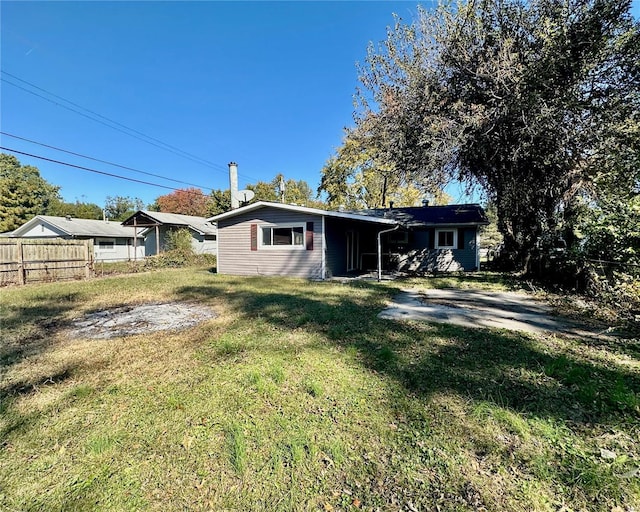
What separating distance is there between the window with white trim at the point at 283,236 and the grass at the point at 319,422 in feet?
23.6

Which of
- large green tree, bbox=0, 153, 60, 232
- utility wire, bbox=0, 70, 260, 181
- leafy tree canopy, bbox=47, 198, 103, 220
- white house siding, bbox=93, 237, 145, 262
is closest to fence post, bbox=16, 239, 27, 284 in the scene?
utility wire, bbox=0, 70, 260, 181

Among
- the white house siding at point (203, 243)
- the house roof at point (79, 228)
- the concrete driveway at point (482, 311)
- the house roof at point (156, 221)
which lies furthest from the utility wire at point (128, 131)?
the concrete driveway at point (482, 311)

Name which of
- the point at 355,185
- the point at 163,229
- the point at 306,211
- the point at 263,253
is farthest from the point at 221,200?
the point at 306,211

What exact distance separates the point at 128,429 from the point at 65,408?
83 cm

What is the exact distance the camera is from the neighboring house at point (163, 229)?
19.5m

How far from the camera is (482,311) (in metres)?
6.41

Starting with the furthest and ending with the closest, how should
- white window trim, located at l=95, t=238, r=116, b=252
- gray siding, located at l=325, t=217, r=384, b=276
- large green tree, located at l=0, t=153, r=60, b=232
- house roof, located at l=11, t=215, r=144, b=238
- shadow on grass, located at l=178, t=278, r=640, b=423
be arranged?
large green tree, located at l=0, t=153, r=60, b=232
white window trim, located at l=95, t=238, r=116, b=252
house roof, located at l=11, t=215, r=144, b=238
gray siding, located at l=325, t=217, r=384, b=276
shadow on grass, located at l=178, t=278, r=640, b=423

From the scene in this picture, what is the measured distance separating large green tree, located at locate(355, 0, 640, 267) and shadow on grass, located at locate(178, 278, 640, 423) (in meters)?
4.80

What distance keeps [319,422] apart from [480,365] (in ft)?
7.14

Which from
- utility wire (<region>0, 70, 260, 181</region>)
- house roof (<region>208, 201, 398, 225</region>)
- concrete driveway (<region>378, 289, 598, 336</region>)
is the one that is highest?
utility wire (<region>0, 70, 260, 181</region>)

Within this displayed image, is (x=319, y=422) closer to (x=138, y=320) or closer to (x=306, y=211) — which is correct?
(x=138, y=320)

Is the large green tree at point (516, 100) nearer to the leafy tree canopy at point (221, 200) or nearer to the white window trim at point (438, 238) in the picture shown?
the white window trim at point (438, 238)

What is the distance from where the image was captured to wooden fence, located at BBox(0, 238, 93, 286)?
10297 mm

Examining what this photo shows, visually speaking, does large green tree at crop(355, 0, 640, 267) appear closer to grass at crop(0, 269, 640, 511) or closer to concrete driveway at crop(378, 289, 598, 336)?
concrete driveway at crop(378, 289, 598, 336)
